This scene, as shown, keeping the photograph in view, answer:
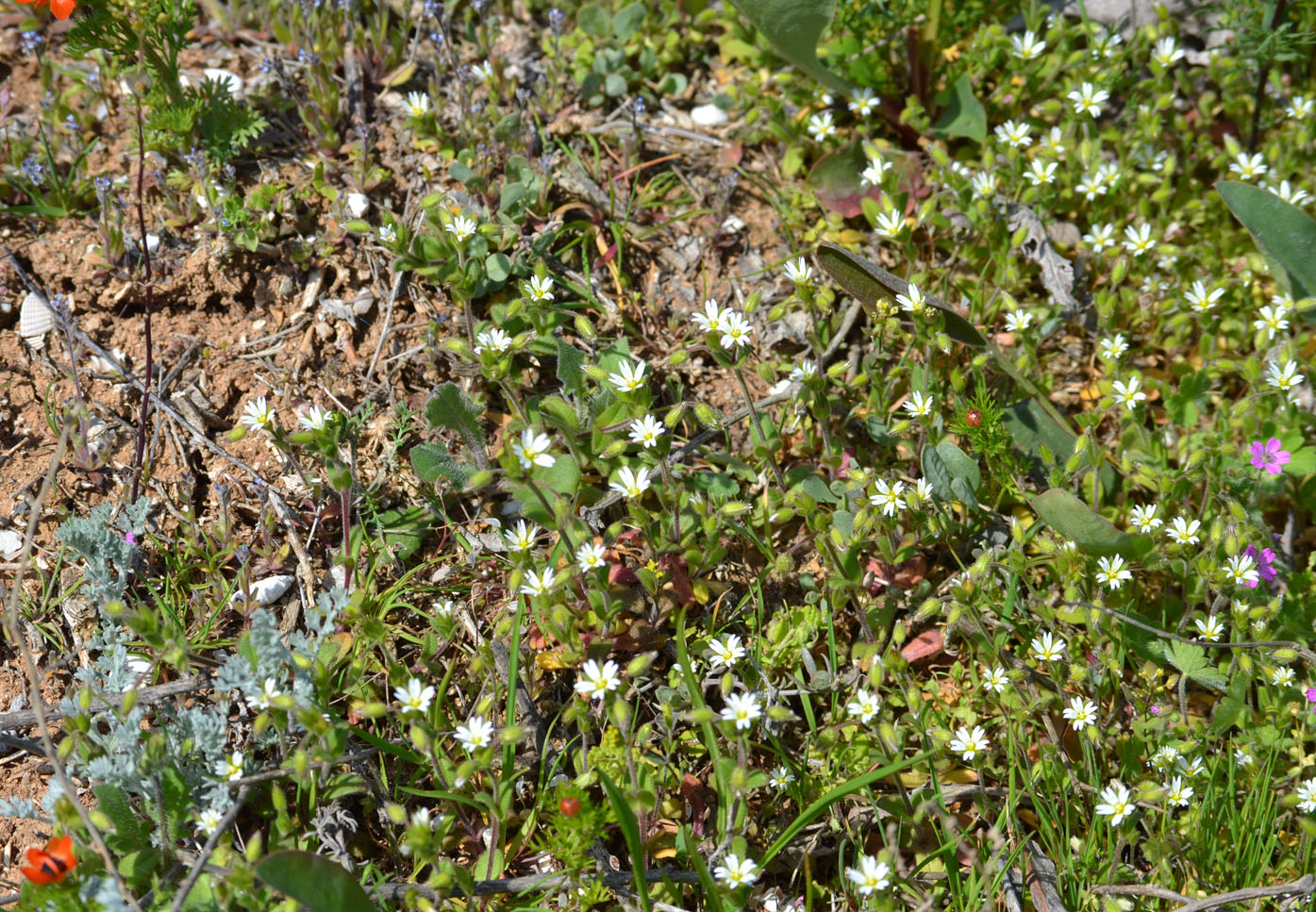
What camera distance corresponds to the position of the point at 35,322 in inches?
133

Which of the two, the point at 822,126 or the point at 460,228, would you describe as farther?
the point at 822,126

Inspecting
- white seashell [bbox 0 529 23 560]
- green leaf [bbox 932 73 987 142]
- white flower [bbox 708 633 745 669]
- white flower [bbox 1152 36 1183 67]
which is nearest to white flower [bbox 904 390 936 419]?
white flower [bbox 708 633 745 669]

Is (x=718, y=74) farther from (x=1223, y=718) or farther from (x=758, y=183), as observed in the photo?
(x=1223, y=718)

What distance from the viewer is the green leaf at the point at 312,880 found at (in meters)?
2.12

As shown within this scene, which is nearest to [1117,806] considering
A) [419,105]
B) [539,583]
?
A: [539,583]

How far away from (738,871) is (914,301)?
1597 millimetres

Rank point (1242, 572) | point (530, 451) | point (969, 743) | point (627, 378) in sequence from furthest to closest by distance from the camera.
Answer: point (627, 378), point (1242, 572), point (969, 743), point (530, 451)

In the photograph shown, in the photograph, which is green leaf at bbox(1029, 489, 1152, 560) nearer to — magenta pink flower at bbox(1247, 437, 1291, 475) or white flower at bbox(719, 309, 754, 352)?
magenta pink flower at bbox(1247, 437, 1291, 475)

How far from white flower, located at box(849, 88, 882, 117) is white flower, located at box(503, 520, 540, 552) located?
6.46ft

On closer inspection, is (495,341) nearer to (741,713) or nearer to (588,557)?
(588,557)

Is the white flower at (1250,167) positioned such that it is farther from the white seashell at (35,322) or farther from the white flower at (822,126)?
the white seashell at (35,322)

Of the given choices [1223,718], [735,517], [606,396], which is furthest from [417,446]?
[1223,718]

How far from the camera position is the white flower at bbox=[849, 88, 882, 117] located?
3.85 metres

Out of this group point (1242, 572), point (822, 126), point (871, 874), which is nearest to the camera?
point (871, 874)
